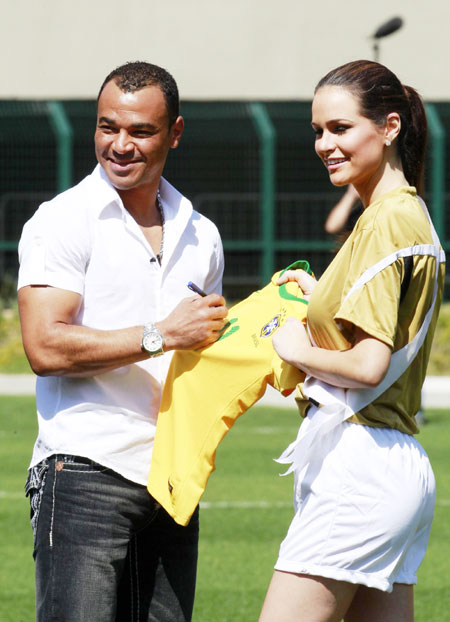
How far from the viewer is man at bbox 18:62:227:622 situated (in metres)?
3.76

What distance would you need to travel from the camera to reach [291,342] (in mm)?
3502

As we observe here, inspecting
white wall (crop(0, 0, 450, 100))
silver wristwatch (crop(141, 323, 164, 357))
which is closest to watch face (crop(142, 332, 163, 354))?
silver wristwatch (crop(141, 323, 164, 357))

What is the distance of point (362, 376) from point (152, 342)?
0.78 meters

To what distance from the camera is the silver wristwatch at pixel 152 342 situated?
3.77m

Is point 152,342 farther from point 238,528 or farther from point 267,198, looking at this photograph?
point 267,198

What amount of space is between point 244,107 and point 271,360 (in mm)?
21277

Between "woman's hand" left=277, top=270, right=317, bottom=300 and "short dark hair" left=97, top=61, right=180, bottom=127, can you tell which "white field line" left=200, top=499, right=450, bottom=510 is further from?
"short dark hair" left=97, top=61, right=180, bottom=127

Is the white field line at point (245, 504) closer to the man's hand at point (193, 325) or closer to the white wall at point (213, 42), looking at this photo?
the man's hand at point (193, 325)

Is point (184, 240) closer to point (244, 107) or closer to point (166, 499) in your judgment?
point (166, 499)

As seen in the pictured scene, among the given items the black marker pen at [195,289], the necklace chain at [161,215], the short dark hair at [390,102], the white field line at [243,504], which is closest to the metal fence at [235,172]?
the white field line at [243,504]

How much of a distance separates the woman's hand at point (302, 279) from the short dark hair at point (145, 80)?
64cm

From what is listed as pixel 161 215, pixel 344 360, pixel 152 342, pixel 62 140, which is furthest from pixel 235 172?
pixel 344 360

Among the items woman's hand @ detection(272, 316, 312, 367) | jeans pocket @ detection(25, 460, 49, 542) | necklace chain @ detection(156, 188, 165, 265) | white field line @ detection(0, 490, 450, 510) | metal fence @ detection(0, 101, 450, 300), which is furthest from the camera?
metal fence @ detection(0, 101, 450, 300)

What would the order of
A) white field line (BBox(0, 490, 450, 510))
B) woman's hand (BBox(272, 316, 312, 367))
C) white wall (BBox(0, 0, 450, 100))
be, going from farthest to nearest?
white wall (BBox(0, 0, 450, 100)), white field line (BBox(0, 490, 450, 510)), woman's hand (BBox(272, 316, 312, 367))
